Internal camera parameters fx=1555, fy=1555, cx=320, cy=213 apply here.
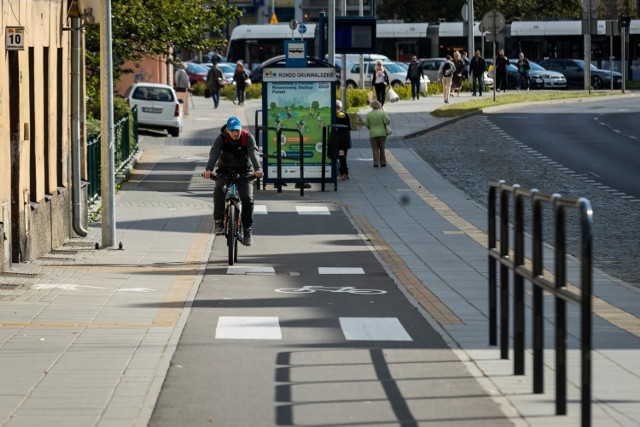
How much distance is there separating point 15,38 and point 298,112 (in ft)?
40.3

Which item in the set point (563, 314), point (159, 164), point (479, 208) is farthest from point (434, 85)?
point (563, 314)

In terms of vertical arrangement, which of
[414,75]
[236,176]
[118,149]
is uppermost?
[414,75]

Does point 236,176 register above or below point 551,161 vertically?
above

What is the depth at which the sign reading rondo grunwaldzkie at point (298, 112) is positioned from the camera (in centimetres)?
2734

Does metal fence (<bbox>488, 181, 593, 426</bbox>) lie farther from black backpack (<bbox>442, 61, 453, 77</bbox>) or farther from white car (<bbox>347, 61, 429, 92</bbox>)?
white car (<bbox>347, 61, 429, 92</bbox>)

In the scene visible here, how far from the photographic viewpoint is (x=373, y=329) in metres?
11.6

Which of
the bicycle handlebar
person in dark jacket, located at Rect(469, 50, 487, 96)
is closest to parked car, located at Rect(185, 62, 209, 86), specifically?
person in dark jacket, located at Rect(469, 50, 487, 96)

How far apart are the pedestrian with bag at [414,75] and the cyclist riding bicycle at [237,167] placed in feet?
124

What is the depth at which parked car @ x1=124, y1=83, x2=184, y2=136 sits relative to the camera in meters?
40.9

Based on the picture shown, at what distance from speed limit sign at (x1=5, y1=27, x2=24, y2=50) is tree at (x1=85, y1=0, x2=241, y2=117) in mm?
11454

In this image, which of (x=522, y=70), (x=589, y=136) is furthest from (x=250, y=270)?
(x=522, y=70)

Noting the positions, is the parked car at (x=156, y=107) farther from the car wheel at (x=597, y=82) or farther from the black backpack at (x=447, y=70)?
the car wheel at (x=597, y=82)

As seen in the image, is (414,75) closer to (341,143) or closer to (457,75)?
(457,75)

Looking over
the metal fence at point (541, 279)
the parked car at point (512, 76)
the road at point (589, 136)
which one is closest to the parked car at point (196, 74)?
the parked car at point (512, 76)
